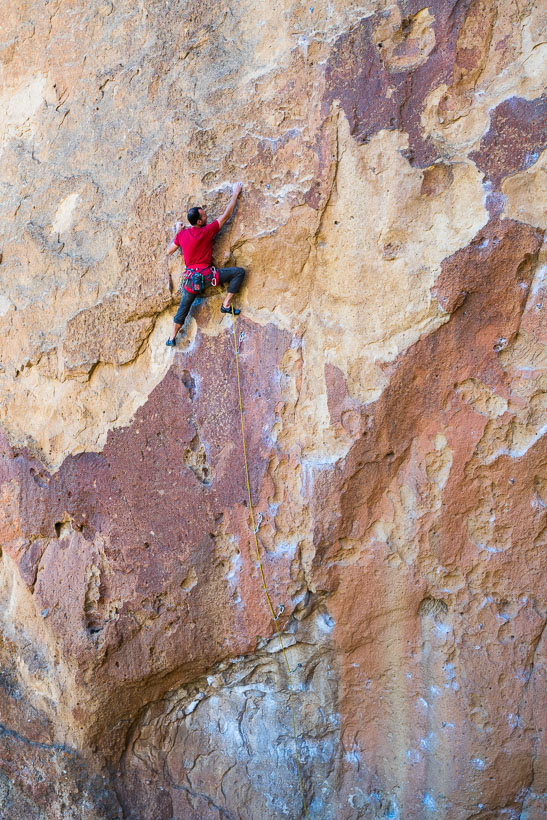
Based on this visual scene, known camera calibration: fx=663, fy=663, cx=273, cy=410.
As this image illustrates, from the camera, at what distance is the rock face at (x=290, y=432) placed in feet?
10.7

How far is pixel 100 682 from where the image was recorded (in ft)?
12.3

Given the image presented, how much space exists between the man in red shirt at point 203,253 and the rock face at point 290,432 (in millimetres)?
106

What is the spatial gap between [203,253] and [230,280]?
20 cm

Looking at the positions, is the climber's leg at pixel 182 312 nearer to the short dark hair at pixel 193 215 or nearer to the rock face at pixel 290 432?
the rock face at pixel 290 432

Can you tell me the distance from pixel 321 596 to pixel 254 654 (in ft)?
1.78

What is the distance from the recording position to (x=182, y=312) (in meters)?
3.63

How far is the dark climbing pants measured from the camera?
11.7 feet

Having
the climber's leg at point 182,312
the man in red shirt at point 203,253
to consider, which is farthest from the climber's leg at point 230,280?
the climber's leg at point 182,312

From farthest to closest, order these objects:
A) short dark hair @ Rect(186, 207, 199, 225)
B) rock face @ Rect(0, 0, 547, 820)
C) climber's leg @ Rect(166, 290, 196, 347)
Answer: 1. climber's leg @ Rect(166, 290, 196, 347)
2. short dark hair @ Rect(186, 207, 199, 225)
3. rock face @ Rect(0, 0, 547, 820)

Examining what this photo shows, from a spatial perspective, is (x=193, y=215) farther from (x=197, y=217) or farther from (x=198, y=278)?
(x=198, y=278)

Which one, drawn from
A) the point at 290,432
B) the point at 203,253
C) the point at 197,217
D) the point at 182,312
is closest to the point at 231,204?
the point at 197,217

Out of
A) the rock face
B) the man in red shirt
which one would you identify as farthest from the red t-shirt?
the rock face

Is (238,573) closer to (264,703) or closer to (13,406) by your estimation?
(264,703)

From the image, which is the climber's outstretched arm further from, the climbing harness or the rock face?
the climbing harness
